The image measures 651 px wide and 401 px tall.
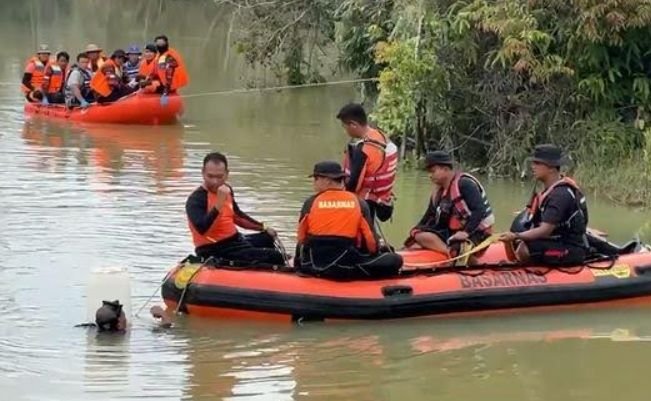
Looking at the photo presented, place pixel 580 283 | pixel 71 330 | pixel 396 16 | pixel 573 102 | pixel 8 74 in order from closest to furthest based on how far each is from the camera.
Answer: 1. pixel 71 330
2. pixel 580 283
3. pixel 573 102
4. pixel 396 16
5. pixel 8 74

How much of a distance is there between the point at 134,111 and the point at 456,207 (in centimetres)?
1122

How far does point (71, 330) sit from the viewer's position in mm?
9133

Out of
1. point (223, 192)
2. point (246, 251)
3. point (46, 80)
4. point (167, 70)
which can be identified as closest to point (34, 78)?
point (46, 80)

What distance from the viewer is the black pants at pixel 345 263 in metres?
9.31

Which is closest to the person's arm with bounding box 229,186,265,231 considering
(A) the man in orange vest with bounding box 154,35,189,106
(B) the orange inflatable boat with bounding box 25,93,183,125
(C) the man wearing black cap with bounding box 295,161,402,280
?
(C) the man wearing black cap with bounding box 295,161,402,280

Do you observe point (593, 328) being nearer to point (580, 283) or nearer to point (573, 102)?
point (580, 283)

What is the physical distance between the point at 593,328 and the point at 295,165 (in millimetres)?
7956

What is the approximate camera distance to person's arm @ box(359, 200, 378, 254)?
9359mm

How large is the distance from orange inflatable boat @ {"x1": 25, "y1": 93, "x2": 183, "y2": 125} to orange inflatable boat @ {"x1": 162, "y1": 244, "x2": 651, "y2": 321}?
11.1m

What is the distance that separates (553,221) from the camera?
31.5 ft

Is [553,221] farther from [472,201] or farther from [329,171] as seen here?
[329,171]

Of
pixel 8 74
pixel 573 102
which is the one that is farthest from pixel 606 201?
pixel 8 74

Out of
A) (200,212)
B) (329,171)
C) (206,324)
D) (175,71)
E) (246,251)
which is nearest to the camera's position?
(329,171)

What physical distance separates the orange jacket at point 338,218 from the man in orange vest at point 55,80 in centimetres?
1293
